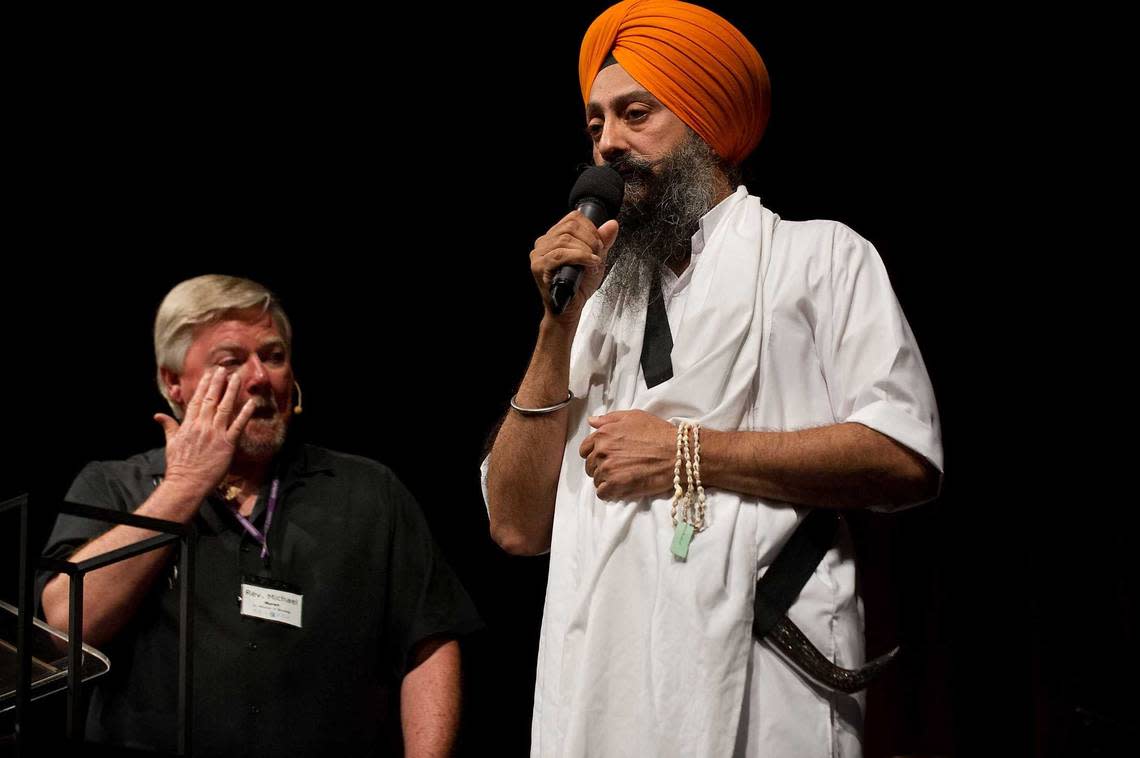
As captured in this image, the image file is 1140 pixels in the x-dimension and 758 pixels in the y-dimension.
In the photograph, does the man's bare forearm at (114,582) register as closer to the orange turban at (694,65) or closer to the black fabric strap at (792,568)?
the orange turban at (694,65)

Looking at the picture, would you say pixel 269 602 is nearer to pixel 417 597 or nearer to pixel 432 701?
pixel 417 597

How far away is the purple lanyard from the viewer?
9.52 feet

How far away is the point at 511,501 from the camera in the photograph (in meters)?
1.95

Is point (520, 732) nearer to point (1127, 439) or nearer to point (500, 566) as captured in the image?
point (500, 566)

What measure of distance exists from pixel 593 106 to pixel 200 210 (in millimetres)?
1840

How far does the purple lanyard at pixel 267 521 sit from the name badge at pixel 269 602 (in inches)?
3.0

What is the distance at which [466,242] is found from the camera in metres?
3.65

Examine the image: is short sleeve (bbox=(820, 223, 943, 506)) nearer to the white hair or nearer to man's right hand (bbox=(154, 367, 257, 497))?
man's right hand (bbox=(154, 367, 257, 497))

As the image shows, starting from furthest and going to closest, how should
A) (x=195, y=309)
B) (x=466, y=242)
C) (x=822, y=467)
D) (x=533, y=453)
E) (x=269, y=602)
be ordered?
(x=466, y=242), (x=195, y=309), (x=269, y=602), (x=533, y=453), (x=822, y=467)

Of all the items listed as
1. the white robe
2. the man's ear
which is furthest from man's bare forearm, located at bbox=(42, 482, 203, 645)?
the white robe

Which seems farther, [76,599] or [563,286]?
[563,286]

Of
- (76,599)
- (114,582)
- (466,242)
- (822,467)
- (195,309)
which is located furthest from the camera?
(466,242)

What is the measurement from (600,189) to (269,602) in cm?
149

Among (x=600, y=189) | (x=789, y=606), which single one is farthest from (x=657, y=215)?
(x=789, y=606)
